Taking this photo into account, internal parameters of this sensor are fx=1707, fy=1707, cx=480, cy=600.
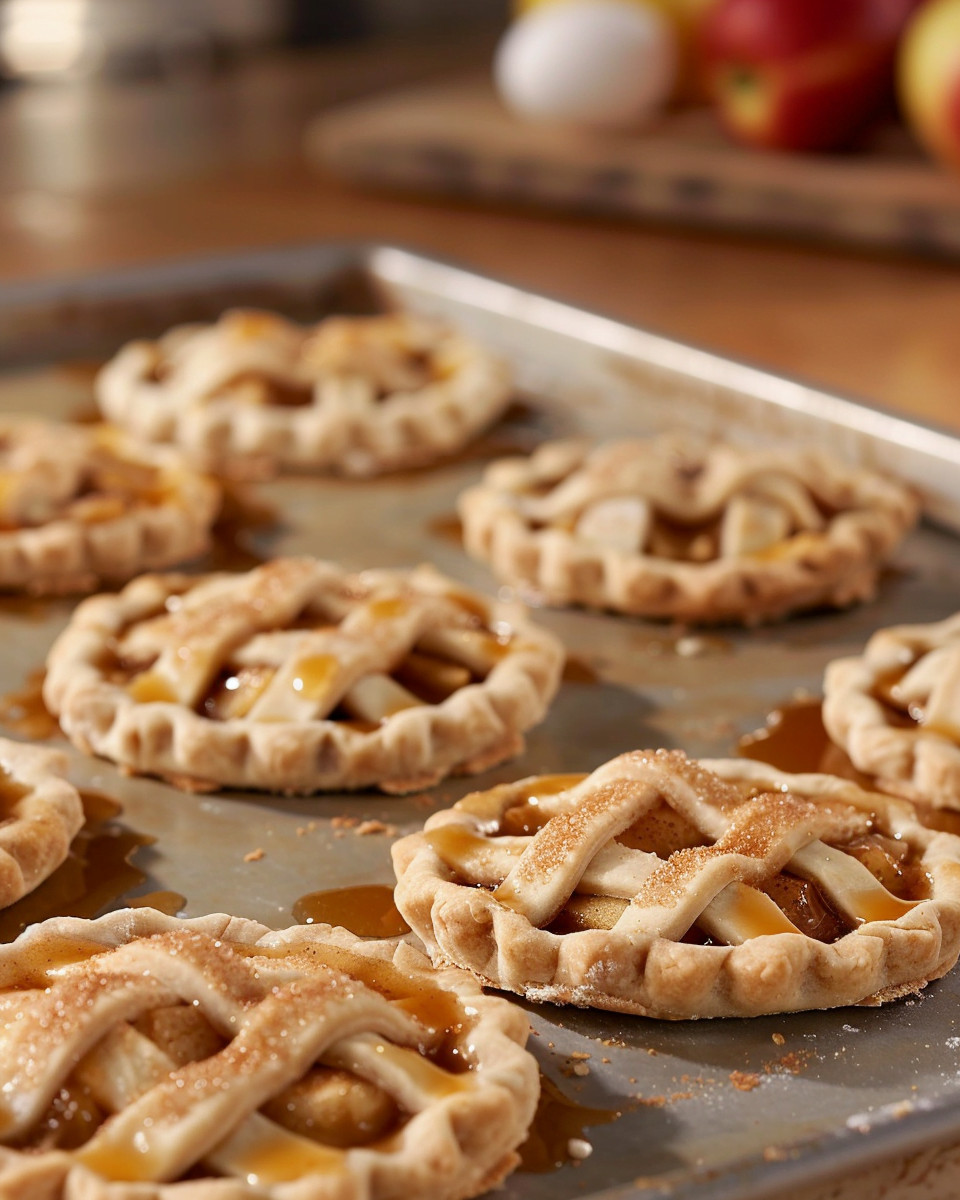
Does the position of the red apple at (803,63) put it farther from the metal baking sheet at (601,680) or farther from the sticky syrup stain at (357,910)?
the sticky syrup stain at (357,910)

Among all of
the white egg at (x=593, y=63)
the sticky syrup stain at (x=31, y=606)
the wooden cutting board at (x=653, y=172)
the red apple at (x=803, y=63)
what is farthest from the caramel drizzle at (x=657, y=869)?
the white egg at (x=593, y=63)

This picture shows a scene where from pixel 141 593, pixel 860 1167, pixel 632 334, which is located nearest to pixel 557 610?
pixel 141 593

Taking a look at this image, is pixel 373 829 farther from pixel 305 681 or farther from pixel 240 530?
pixel 240 530

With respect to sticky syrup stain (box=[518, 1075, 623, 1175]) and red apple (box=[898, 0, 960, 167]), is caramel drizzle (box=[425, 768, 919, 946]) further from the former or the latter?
red apple (box=[898, 0, 960, 167])

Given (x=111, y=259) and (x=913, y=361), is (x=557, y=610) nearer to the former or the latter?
(x=913, y=361)

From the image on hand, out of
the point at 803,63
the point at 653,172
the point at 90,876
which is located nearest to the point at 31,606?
the point at 90,876

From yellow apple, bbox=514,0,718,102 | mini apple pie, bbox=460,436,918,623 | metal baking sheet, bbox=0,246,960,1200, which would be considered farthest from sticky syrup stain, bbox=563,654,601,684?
yellow apple, bbox=514,0,718,102
